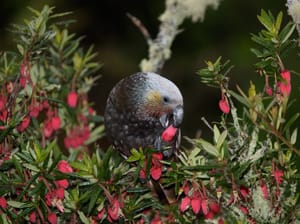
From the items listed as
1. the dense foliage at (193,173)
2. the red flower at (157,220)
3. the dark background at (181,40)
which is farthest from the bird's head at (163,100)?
the dark background at (181,40)

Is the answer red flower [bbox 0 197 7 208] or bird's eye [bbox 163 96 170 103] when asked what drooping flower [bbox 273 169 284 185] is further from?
bird's eye [bbox 163 96 170 103]

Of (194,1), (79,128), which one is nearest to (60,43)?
(79,128)

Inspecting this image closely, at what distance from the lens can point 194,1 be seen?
3.16 metres

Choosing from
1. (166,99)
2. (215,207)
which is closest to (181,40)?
(166,99)

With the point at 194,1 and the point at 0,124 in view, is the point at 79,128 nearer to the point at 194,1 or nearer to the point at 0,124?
the point at 0,124

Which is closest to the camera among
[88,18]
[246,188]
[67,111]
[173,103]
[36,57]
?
[246,188]

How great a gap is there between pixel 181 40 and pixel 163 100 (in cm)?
285

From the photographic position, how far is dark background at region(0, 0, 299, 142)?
5289 millimetres

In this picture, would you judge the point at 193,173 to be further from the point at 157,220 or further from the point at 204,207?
the point at 157,220

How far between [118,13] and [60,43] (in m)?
3.21

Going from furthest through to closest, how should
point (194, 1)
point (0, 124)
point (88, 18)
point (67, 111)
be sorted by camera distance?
point (88, 18)
point (194, 1)
point (67, 111)
point (0, 124)

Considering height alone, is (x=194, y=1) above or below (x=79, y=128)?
above

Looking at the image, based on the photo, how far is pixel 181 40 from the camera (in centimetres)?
562

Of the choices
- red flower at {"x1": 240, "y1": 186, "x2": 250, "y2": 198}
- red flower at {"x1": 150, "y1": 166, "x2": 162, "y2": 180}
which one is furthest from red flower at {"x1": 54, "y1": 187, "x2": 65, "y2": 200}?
red flower at {"x1": 240, "y1": 186, "x2": 250, "y2": 198}
